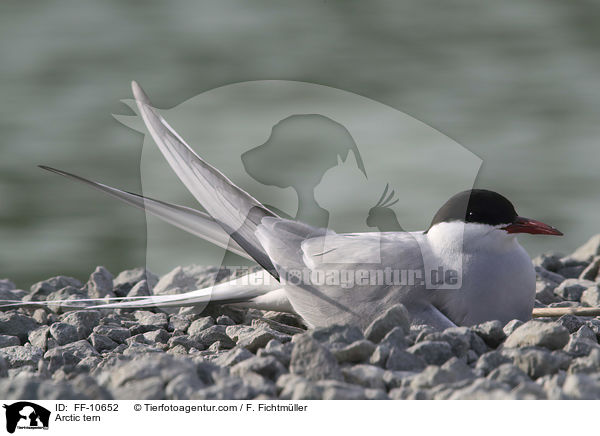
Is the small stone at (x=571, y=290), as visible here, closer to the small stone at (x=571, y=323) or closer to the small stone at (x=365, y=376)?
the small stone at (x=571, y=323)

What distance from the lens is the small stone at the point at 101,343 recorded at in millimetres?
3721

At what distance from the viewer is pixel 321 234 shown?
3.83m

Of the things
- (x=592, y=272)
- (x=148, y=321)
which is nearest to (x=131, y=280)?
(x=148, y=321)

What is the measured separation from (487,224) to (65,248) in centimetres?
539

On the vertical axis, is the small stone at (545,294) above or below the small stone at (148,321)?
above

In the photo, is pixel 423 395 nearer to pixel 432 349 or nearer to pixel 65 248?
pixel 432 349

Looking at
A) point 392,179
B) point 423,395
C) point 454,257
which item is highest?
point 392,179

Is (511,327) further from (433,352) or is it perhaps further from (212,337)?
(212,337)

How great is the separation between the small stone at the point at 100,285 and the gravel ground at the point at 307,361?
104 centimetres

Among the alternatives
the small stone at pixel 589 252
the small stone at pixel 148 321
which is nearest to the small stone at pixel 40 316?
the small stone at pixel 148 321

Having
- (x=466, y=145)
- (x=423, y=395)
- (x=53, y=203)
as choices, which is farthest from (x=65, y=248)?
(x=423, y=395)

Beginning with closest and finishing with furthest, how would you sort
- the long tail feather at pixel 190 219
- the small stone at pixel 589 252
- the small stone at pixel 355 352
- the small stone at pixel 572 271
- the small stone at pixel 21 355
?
the small stone at pixel 355 352 → the small stone at pixel 21 355 → the long tail feather at pixel 190 219 → the small stone at pixel 572 271 → the small stone at pixel 589 252

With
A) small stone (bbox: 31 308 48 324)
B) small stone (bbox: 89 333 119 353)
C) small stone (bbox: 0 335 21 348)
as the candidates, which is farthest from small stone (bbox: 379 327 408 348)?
Result: small stone (bbox: 31 308 48 324)
